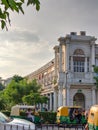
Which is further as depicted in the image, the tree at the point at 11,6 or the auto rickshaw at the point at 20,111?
the auto rickshaw at the point at 20,111

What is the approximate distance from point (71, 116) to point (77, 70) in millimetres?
18331

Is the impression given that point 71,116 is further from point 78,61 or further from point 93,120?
point 78,61

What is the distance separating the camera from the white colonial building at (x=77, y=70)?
5116 centimetres

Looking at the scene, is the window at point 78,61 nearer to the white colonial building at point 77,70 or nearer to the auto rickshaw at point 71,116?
the white colonial building at point 77,70

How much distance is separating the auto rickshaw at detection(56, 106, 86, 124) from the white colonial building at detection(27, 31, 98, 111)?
51.1 ft

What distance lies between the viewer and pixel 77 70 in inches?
2058

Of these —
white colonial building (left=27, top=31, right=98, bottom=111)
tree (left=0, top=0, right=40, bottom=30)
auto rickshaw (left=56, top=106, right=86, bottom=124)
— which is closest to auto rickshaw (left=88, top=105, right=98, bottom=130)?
tree (left=0, top=0, right=40, bottom=30)

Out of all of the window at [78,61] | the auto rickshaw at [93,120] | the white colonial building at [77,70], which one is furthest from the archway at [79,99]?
the auto rickshaw at [93,120]

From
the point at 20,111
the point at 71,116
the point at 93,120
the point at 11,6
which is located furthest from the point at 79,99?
the point at 11,6

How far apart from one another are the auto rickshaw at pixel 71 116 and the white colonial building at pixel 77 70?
51.1 ft

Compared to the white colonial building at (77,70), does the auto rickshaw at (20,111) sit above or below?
below

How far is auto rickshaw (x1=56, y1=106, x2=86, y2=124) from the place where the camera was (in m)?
34.0

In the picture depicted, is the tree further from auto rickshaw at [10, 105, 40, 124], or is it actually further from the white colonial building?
the white colonial building

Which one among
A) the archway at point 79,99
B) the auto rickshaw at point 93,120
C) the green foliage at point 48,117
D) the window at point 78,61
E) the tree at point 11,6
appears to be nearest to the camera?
the tree at point 11,6
